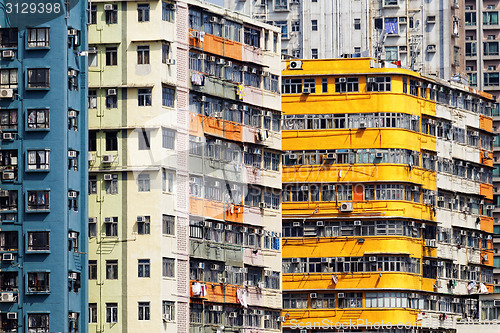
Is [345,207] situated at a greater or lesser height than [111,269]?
greater

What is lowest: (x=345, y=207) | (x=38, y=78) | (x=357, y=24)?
(x=345, y=207)

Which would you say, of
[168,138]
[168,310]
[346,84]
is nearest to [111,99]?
[168,138]

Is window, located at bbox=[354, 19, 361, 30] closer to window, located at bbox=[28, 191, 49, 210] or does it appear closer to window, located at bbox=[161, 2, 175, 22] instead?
window, located at bbox=[161, 2, 175, 22]

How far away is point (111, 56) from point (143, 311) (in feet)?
44.4

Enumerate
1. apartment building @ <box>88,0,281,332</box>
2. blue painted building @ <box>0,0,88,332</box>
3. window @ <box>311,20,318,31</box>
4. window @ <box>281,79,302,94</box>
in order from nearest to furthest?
blue painted building @ <box>0,0,88,332</box>, apartment building @ <box>88,0,281,332</box>, window @ <box>281,79,302,94</box>, window @ <box>311,20,318,31</box>

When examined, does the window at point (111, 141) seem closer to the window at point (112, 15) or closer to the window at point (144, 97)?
the window at point (144, 97)

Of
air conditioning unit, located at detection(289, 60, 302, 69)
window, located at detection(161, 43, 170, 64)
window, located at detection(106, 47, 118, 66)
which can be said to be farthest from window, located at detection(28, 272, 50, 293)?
air conditioning unit, located at detection(289, 60, 302, 69)

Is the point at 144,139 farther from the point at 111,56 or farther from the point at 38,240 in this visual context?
the point at 38,240

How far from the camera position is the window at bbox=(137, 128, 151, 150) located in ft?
272

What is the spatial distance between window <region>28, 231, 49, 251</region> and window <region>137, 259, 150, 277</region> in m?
5.77

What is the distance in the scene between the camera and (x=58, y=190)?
78875 mm

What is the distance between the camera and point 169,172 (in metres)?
83.7

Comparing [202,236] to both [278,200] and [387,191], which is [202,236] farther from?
[387,191]

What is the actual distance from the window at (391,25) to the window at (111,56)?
61018mm
